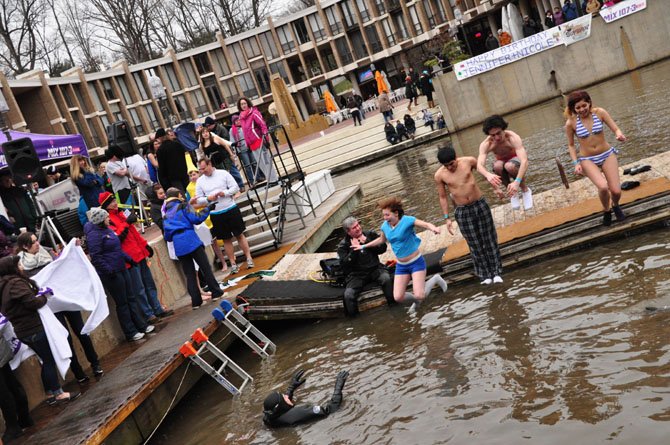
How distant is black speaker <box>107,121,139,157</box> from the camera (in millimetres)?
16500

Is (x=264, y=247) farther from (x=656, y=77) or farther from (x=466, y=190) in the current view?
(x=656, y=77)

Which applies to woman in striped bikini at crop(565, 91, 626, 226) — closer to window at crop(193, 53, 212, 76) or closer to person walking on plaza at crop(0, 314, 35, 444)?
person walking on plaza at crop(0, 314, 35, 444)

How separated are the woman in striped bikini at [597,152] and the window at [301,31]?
229ft

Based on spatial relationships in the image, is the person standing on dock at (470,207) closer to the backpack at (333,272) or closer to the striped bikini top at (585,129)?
the striped bikini top at (585,129)

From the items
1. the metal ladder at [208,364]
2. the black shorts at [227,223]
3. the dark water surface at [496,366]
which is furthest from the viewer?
the black shorts at [227,223]

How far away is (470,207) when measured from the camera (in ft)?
32.0

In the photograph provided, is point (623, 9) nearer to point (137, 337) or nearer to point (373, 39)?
point (137, 337)

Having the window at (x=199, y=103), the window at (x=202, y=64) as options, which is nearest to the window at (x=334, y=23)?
the window at (x=202, y=64)

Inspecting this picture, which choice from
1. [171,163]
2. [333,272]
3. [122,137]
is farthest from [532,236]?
[122,137]

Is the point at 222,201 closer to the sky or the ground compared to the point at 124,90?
closer to the ground

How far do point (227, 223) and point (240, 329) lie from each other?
3.16m

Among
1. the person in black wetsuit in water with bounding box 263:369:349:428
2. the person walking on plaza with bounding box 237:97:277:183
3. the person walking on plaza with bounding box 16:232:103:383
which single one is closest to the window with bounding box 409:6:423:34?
the person walking on plaza with bounding box 237:97:277:183

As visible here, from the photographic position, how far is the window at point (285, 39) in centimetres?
7712

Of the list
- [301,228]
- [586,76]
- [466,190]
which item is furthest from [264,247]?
[586,76]
